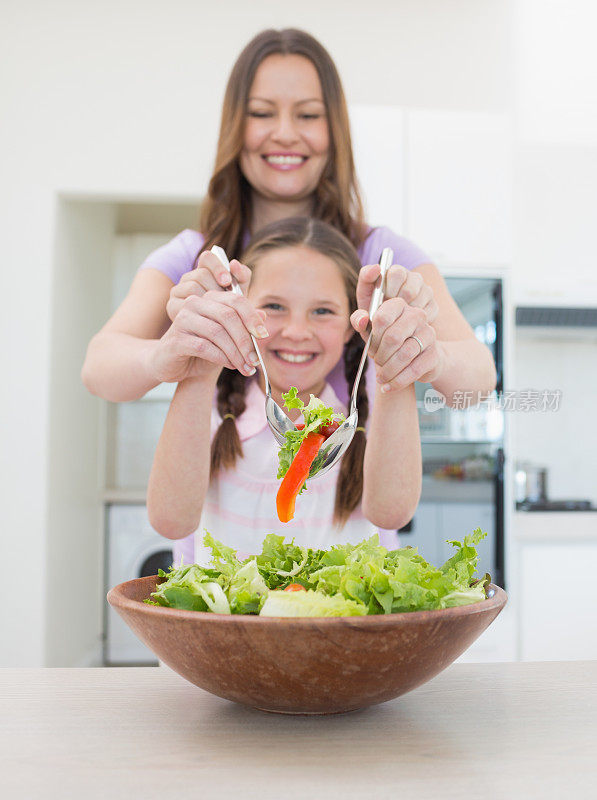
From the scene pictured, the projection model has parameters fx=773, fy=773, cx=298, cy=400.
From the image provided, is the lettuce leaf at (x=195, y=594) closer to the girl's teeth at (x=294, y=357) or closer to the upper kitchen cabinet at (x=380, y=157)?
the girl's teeth at (x=294, y=357)

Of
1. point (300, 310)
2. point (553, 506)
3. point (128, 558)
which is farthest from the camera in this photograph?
point (128, 558)

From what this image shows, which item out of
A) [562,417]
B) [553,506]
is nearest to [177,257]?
[553,506]

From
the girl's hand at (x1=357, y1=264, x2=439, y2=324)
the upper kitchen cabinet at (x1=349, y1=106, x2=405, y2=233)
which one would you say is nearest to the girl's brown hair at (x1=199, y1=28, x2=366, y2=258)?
the girl's hand at (x1=357, y1=264, x2=439, y2=324)

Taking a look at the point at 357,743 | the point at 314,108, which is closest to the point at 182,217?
the point at 314,108

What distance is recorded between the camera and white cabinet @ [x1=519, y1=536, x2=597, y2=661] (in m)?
2.80

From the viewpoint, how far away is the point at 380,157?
2.88m

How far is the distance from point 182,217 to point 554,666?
3.80 metres

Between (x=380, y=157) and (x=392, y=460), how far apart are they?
77.8 inches

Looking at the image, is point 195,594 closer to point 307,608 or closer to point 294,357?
point 307,608

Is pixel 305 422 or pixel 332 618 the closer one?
pixel 332 618

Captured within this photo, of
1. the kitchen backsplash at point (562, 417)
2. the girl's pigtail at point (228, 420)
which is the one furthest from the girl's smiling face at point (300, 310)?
the kitchen backsplash at point (562, 417)

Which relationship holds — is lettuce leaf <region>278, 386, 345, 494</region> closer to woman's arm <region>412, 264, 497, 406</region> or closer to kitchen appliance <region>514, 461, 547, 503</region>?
woman's arm <region>412, 264, 497, 406</region>

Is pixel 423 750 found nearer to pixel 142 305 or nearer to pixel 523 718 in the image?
pixel 523 718

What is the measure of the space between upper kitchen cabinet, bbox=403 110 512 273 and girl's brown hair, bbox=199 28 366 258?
149 cm
